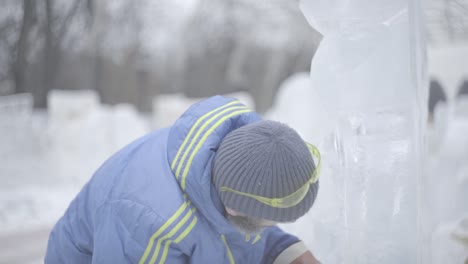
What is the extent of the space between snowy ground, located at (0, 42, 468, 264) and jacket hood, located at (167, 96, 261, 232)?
107 centimetres

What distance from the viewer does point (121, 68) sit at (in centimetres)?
1090

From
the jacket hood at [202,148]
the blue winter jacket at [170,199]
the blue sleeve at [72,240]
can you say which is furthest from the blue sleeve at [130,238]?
the blue sleeve at [72,240]

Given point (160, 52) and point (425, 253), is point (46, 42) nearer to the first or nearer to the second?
point (160, 52)

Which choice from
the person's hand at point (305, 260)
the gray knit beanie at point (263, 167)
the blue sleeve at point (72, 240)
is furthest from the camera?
the person's hand at point (305, 260)

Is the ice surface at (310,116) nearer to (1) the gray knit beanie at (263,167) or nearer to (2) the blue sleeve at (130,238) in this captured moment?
(1) the gray knit beanie at (263,167)

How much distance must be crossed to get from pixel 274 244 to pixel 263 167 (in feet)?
2.18

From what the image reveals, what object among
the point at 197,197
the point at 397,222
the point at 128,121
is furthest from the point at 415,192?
the point at 128,121

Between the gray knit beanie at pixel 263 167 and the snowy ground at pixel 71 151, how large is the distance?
1.15 m

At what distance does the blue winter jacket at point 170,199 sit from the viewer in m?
1.36

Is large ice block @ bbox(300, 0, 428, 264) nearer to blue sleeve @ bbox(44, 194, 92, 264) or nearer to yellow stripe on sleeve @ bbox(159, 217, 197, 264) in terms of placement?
yellow stripe on sleeve @ bbox(159, 217, 197, 264)

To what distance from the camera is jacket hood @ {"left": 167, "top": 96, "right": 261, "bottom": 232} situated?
137cm

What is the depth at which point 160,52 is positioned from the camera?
11.1m

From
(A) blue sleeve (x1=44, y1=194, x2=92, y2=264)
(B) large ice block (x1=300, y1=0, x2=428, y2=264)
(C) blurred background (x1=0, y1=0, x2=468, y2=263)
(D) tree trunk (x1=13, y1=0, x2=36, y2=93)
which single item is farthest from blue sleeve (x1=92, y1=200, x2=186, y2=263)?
(D) tree trunk (x1=13, y1=0, x2=36, y2=93)

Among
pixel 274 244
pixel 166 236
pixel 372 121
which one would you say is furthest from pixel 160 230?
pixel 372 121
